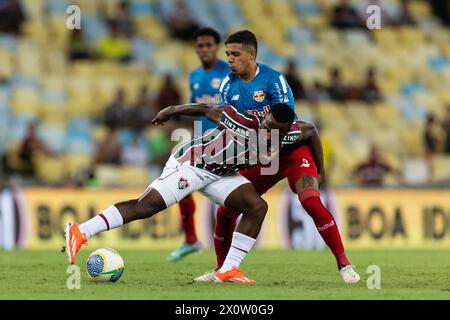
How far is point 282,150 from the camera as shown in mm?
10875

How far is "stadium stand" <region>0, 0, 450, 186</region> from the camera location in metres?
20.5

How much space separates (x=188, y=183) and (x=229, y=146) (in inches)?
20.1

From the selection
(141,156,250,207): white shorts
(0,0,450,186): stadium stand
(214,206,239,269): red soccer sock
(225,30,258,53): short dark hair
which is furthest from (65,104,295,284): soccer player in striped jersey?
(0,0,450,186): stadium stand

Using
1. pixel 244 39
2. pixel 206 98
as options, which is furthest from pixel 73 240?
pixel 206 98

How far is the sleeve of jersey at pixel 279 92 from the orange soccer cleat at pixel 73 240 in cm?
217

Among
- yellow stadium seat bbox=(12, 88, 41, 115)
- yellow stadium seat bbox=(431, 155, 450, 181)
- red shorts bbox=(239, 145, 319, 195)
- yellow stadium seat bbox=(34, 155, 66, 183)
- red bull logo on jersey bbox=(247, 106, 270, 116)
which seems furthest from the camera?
yellow stadium seat bbox=(12, 88, 41, 115)

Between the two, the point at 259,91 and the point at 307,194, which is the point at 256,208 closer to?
the point at 307,194

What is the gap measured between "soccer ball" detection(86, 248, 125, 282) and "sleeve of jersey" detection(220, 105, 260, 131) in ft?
5.26

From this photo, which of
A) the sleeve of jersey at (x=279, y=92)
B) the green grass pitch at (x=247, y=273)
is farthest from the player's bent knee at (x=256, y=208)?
the sleeve of jersey at (x=279, y=92)

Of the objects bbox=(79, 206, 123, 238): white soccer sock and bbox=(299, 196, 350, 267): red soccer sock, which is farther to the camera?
bbox=(299, 196, 350, 267): red soccer sock

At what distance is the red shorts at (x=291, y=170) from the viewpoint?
10.9 m

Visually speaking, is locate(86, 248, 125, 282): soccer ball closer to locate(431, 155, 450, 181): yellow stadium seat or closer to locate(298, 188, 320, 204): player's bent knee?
locate(298, 188, 320, 204): player's bent knee

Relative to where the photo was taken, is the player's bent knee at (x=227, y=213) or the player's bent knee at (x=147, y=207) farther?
the player's bent knee at (x=227, y=213)

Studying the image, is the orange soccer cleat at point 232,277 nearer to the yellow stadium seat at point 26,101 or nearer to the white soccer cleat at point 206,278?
the white soccer cleat at point 206,278
